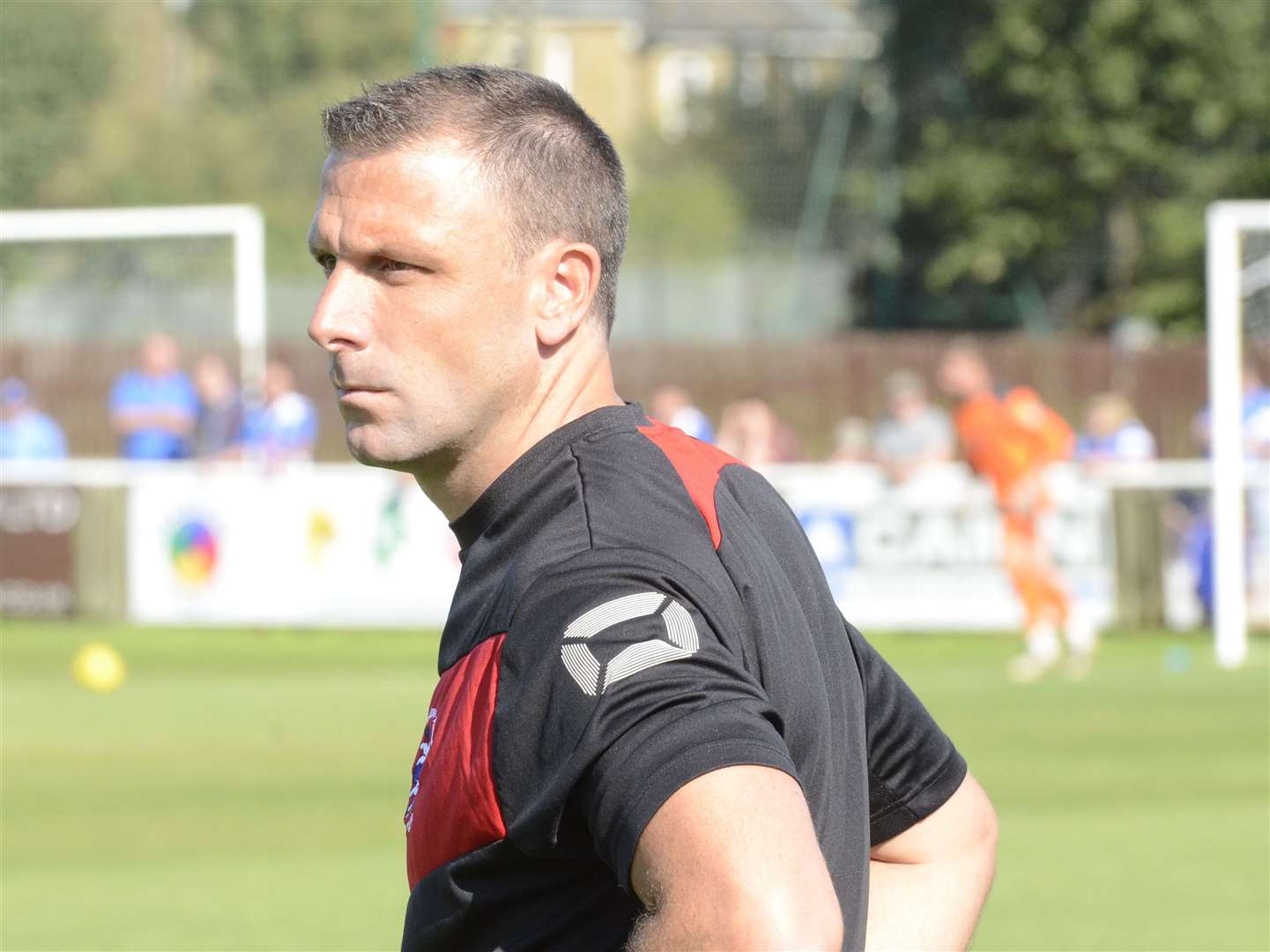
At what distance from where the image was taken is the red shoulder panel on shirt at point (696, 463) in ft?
6.48

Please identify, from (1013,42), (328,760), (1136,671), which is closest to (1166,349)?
(1013,42)

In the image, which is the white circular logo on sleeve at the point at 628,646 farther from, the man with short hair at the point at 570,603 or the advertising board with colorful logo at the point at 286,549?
the advertising board with colorful logo at the point at 286,549

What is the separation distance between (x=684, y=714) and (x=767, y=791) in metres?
0.10

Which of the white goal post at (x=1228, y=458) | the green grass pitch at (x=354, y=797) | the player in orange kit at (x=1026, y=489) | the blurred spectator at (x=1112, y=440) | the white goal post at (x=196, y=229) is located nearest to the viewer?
the green grass pitch at (x=354, y=797)

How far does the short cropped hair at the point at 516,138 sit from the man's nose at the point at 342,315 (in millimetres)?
143

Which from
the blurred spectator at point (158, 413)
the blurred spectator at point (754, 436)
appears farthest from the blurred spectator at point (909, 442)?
the blurred spectator at point (158, 413)

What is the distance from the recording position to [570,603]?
1.84 m

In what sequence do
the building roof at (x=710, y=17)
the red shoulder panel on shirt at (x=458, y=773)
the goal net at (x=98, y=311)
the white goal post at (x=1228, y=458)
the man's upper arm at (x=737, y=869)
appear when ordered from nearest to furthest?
the man's upper arm at (x=737, y=869)
the red shoulder panel on shirt at (x=458, y=773)
the white goal post at (x=1228, y=458)
the goal net at (x=98, y=311)
the building roof at (x=710, y=17)

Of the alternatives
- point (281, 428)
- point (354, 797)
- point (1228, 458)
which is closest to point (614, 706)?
point (354, 797)

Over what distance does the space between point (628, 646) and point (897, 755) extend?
74 cm

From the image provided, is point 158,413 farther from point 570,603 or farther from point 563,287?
point 570,603

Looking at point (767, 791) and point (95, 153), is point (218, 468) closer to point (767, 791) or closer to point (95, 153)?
point (767, 791)

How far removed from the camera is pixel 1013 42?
4100 cm

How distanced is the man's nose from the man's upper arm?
2.33ft
